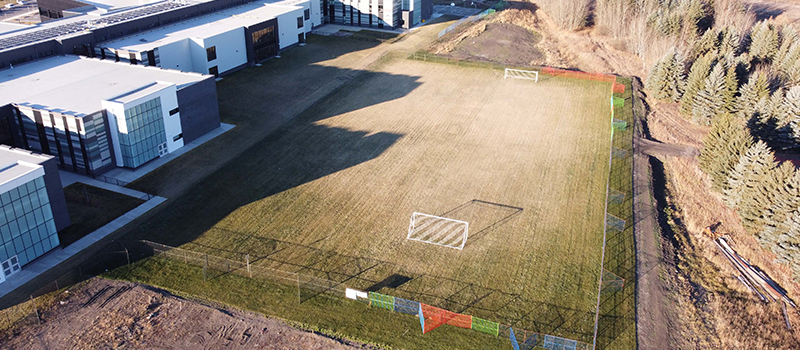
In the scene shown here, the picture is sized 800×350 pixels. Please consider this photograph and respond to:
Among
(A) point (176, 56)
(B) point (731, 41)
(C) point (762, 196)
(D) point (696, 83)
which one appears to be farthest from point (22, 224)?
(B) point (731, 41)

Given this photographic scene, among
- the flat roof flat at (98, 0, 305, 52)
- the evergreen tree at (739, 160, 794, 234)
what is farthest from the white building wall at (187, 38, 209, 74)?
the evergreen tree at (739, 160, 794, 234)

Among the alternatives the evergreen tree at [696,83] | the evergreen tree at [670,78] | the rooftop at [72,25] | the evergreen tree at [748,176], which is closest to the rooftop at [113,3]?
the rooftop at [72,25]

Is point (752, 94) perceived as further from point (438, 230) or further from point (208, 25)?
point (208, 25)

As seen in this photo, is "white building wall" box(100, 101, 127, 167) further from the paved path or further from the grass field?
the paved path

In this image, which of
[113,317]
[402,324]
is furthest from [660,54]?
[113,317]

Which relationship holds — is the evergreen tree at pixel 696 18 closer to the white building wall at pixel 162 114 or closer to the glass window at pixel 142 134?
the white building wall at pixel 162 114
